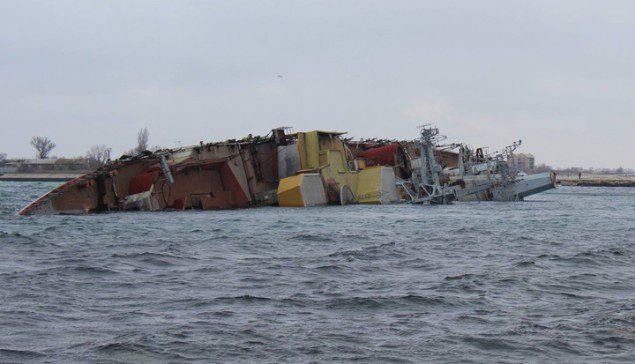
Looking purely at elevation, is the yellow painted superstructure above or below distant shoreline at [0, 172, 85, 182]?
below

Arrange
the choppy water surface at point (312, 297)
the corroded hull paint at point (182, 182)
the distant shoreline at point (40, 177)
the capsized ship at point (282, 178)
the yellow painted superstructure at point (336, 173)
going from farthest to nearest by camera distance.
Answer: the distant shoreline at point (40, 177) < the yellow painted superstructure at point (336, 173) < the capsized ship at point (282, 178) < the corroded hull paint at point (182, 182) < the choppy water surface at point (312, 297)

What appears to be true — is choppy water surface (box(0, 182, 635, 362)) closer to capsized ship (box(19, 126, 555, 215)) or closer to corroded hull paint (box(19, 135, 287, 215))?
corroded hull paint (box(19, 135, 287, 215))

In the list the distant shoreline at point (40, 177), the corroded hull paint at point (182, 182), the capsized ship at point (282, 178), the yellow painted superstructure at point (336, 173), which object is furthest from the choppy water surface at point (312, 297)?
the distant shoreline at point (40, 177)

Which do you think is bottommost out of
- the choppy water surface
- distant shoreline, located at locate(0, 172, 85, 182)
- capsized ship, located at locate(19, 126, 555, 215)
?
the choppy water surface

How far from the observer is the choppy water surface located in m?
8.50

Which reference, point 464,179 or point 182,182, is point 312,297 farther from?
point 464,179

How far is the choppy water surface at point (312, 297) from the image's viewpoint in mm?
8500

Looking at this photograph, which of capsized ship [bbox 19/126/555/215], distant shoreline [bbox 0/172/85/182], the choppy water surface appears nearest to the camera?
the choppy water surface

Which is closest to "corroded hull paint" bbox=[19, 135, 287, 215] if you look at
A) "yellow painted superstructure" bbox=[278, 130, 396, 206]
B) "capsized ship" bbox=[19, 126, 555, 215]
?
"capsized ship" bbox=[19, 126, 555, 215]

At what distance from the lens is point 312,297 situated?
39.0 feet

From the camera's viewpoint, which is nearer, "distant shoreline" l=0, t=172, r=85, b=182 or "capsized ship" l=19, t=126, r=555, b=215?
"capsized ship" l=19, t=126, r=555, b=215

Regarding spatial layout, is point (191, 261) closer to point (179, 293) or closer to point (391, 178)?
point (179, 293)

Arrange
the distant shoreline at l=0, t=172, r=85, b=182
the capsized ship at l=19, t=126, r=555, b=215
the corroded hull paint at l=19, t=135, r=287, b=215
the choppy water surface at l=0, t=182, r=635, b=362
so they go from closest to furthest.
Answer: the choppy water surface at l=0, t=182, r=635, b=362 → the corroded hull paint at l=19, t=135, r=287, b=215 → the capsized ship at l=19, t=126, r=555, b=215 → the distant shoreline at l=0, t=172, r=85, b=182

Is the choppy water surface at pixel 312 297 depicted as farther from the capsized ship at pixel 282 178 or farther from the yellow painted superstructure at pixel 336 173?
the yellow painted superstructure at pixel 336 173
